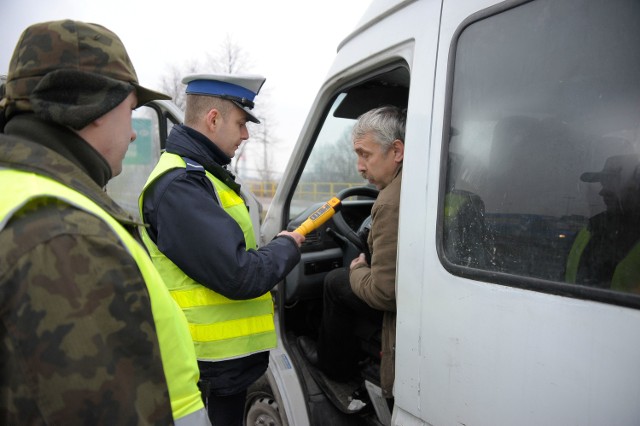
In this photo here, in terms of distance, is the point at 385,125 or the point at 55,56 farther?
the point at 385,125

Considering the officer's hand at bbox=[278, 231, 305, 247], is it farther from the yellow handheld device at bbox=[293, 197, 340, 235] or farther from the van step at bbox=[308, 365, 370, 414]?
the van step at bbox=[308, 365, 370, 414]

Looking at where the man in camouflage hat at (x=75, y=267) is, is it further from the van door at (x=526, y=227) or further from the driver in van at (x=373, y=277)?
the driver in van at (x=373, y=277)

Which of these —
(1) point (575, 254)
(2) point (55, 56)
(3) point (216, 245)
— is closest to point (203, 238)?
(3) point (216, 245)

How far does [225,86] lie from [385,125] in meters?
0.71

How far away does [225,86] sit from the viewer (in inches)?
71.2

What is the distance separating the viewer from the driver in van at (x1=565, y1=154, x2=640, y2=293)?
0.92 meters

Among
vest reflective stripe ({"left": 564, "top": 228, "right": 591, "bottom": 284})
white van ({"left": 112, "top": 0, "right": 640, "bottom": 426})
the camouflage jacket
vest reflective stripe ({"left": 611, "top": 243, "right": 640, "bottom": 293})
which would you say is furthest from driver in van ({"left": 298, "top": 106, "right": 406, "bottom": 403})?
the camouflage jacket

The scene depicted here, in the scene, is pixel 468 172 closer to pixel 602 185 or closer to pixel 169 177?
pixel 602 185

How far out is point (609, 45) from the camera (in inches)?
37.6

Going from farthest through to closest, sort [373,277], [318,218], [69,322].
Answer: [318,218] → [373,277] → [69,322]

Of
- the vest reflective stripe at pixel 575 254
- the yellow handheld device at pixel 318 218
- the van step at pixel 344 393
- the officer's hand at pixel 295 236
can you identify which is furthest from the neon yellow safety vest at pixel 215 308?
the vest reflective stripe at pixel 575 254

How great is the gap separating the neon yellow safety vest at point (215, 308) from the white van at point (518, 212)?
2.23 ft

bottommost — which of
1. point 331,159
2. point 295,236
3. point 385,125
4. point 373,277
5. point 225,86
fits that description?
point 373,277

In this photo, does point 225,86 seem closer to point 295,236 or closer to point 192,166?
point 192,166
